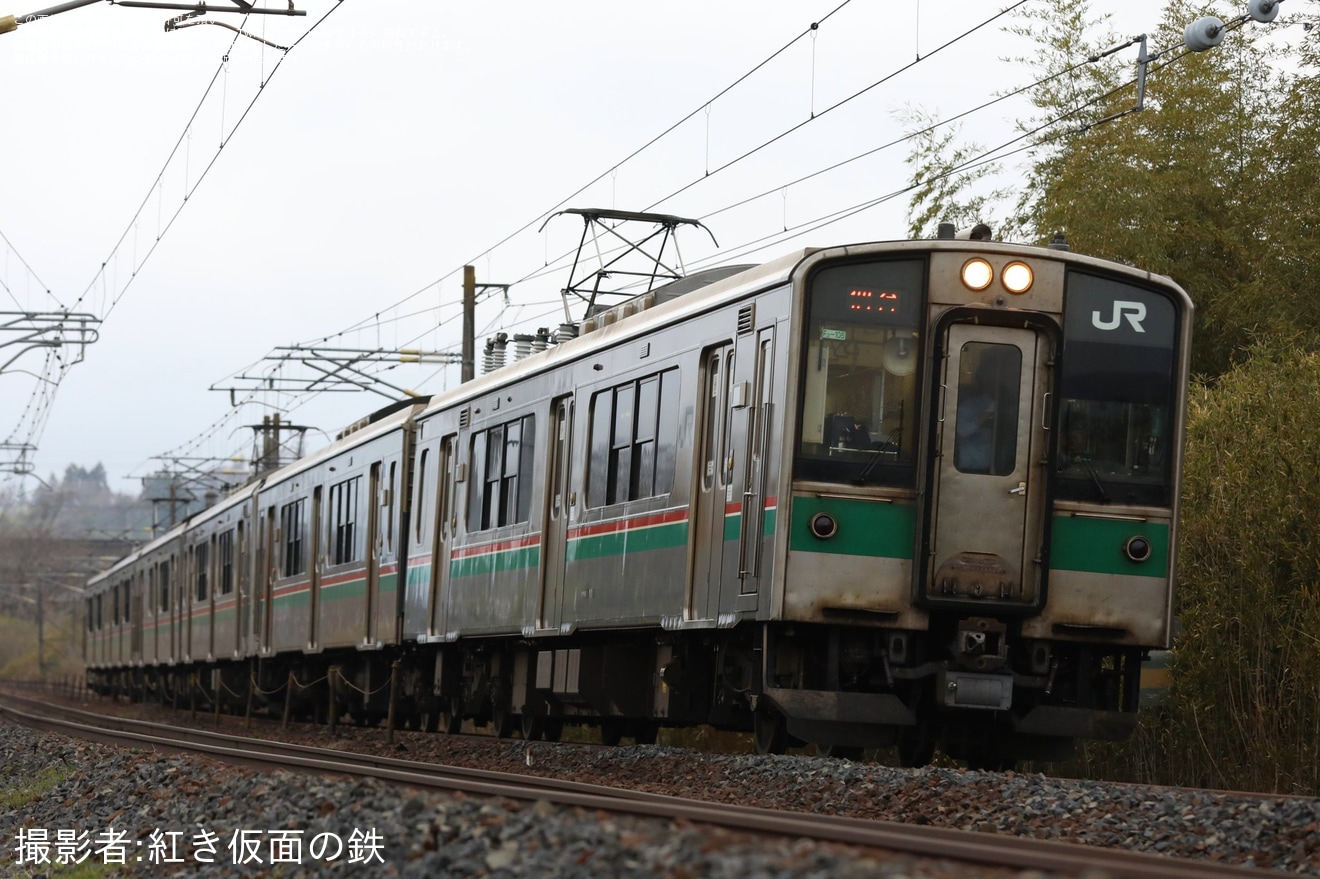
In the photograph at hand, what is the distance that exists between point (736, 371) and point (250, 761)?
391cm

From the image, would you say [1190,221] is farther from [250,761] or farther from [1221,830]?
[1221,830]

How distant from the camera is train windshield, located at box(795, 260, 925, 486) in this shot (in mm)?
9922

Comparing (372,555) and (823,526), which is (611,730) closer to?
(372,555)

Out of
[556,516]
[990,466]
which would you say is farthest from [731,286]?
[556,516]

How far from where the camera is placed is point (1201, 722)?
1155cm

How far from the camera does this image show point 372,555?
18391mm

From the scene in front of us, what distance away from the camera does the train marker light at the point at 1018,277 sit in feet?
33.5

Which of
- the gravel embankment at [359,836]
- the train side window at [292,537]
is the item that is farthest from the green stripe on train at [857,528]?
the train side window at [292,537]

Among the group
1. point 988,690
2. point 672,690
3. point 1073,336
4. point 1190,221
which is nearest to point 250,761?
point 672,690

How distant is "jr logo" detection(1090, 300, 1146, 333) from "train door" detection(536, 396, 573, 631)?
4210 mm

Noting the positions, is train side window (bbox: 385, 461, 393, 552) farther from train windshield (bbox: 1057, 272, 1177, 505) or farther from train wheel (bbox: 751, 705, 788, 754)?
train windshield (bbox: 1057, 272, 1177, 505)

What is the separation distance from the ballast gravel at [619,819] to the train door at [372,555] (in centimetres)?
617

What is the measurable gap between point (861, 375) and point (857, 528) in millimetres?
838

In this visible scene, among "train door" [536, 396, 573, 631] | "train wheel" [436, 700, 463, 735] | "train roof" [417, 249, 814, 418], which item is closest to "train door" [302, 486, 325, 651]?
"train wheel" [436, 700, 463, 735]
